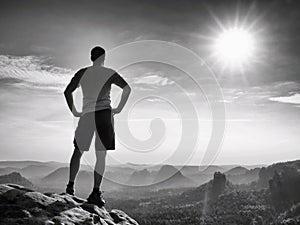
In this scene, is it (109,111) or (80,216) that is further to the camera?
(109,111)

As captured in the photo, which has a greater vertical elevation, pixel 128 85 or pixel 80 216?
pixel 128 85

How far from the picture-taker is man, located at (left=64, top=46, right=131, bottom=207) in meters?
9.58

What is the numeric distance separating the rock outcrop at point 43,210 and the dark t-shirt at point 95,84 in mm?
2839

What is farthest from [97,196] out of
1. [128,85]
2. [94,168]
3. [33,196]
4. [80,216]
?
[128,85]

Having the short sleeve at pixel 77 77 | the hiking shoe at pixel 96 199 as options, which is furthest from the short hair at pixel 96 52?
the hiking shoe at pixel 96 199

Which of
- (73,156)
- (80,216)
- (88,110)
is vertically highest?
(88,110)

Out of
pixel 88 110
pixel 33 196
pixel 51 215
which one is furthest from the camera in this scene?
pixel 88 110

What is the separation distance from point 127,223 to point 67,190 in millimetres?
2245

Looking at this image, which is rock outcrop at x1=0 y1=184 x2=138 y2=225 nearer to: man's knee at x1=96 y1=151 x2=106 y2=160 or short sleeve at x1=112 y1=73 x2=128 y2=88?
man's knee at x1=96 y1=151 x2=106 y2=160

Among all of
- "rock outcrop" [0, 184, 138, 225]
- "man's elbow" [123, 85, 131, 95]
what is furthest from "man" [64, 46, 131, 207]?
"rock outcrop" [0, 184, 138, 225]

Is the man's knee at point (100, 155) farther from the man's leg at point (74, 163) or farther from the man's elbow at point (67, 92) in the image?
the man's elbow at point (67, 92)

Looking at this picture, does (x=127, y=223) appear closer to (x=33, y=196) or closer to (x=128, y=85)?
(x=33, y=196)

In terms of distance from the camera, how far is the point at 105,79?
9.71m

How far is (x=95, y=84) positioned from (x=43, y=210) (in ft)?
13.2
